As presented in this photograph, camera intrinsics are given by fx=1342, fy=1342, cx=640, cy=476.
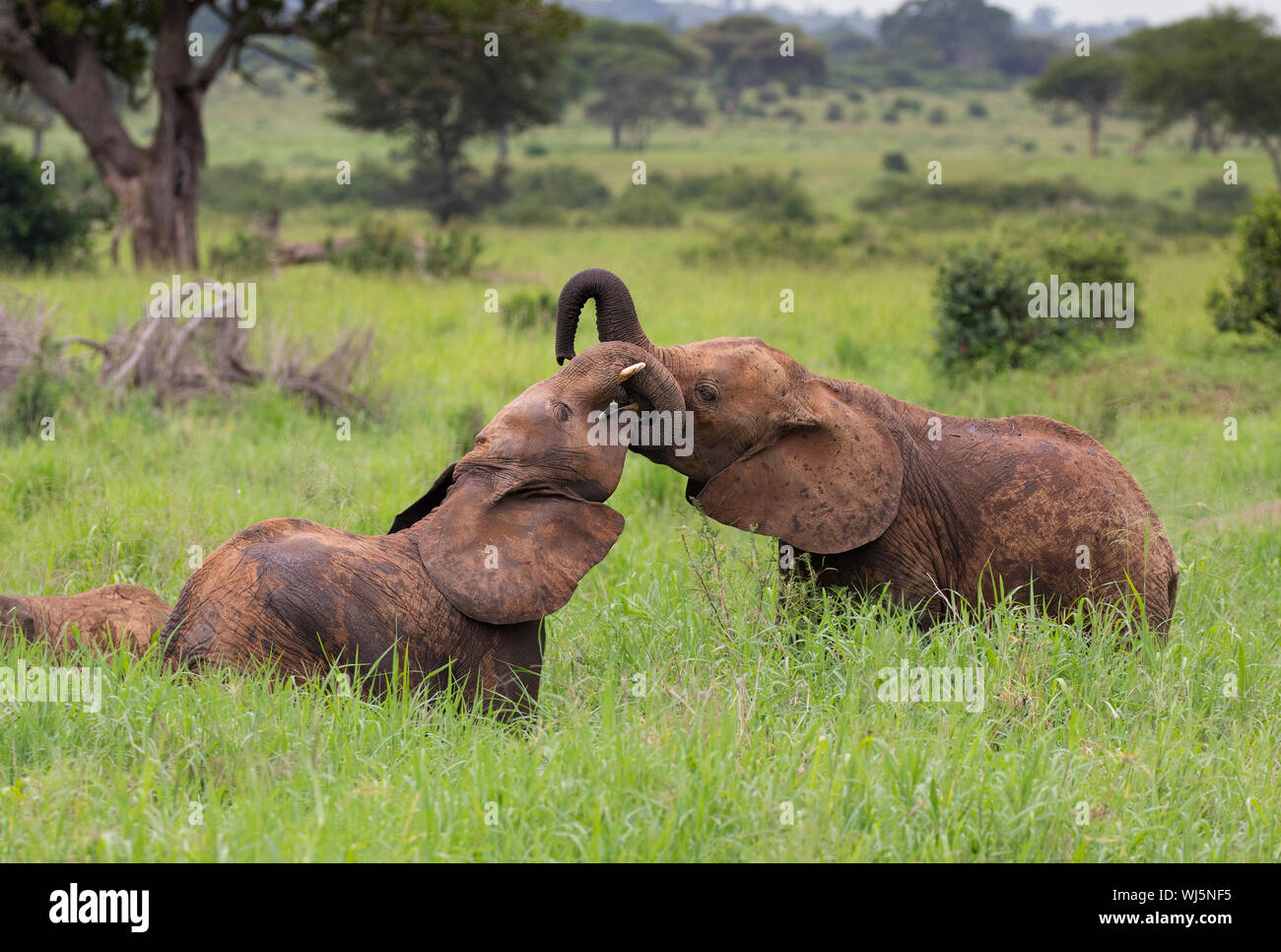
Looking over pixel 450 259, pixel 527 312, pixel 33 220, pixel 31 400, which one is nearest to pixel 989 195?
pixel 450 259

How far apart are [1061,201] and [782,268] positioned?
18631 millimetres

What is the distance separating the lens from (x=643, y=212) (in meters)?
32.7

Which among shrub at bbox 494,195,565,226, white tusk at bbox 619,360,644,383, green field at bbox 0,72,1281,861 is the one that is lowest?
green field at bbox 0,72,1281,861

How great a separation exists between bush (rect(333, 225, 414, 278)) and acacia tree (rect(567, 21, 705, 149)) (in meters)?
32.4

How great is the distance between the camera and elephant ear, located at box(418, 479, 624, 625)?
13.8 ft

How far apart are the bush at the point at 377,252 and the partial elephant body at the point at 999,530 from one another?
14.9 metres

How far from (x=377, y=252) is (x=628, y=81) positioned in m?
36.0

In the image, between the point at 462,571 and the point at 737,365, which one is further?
the point at 737,365

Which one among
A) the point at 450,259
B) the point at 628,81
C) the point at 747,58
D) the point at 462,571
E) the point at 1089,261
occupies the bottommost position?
the point at 462,571

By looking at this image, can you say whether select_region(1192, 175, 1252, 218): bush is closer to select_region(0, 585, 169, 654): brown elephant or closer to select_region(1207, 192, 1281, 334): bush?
select_region(1207, 192, 1281, 334): bush

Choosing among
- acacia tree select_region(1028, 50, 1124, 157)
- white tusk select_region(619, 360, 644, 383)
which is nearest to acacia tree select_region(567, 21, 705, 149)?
acacia tree select_region(1028, 50, 1124, 157)

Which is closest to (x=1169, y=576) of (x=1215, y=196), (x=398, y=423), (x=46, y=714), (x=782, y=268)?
(x=46, y=714)

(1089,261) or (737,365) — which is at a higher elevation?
(1089,261)

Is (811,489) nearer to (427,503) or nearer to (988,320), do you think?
(427,503)
